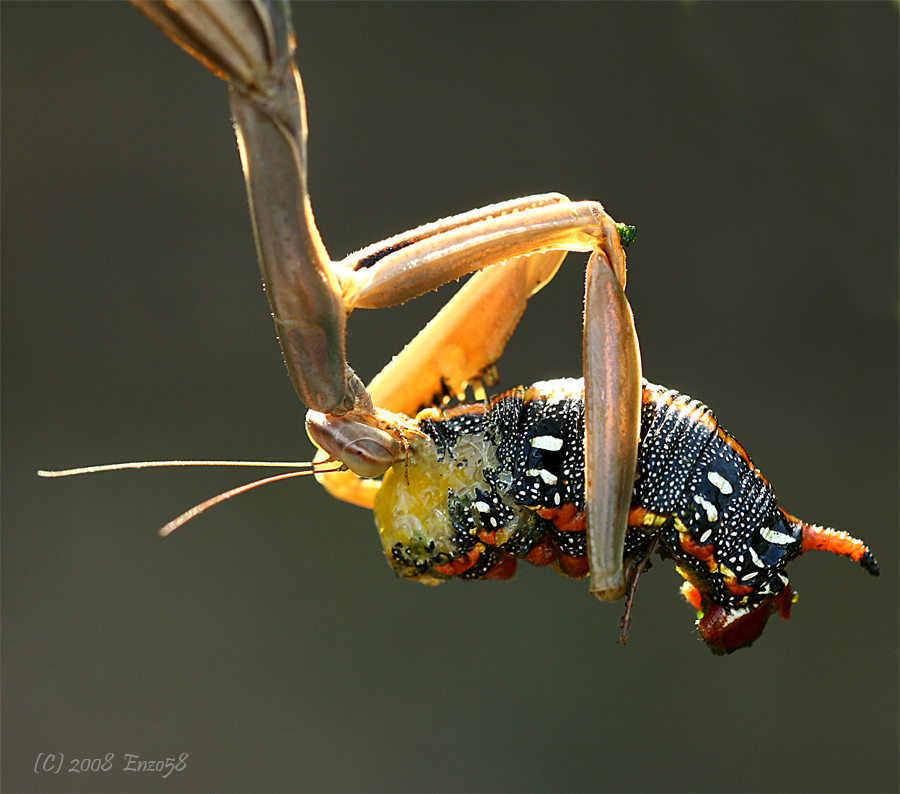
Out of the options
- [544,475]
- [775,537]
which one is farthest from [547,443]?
[775,537]

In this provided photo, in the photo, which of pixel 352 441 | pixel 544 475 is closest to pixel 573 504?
pixel 544 475

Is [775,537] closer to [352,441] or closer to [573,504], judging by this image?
[573,504]

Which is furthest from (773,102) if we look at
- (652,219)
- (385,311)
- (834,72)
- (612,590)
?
(612,590)

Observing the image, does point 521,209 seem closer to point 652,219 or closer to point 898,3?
point 898,3

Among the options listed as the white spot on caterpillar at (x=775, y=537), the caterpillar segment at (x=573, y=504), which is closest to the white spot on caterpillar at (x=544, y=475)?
the caterpillar segment at (x=573, y=504)

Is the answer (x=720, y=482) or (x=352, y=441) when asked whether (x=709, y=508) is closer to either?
(x=720, y=482)

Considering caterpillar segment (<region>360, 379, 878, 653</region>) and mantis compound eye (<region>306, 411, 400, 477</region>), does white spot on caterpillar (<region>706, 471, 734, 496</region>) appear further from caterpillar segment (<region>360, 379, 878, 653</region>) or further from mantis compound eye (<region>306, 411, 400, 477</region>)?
mantis compound eye (<region>306, 411, 400, 477</region>)

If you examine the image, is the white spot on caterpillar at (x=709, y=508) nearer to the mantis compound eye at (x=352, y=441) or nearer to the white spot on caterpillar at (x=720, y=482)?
the white spot on caterpillar at (x=720, y=482)
